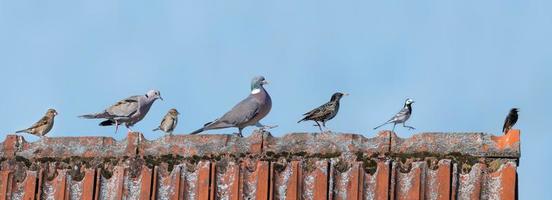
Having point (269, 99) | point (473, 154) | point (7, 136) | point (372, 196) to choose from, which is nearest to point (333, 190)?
point (372, 196)

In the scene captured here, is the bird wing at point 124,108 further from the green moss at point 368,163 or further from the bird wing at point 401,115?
the green moss at point 368,163

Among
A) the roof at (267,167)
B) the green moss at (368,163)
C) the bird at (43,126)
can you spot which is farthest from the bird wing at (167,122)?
the green moss at (368,163)

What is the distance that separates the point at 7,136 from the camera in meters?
15.1

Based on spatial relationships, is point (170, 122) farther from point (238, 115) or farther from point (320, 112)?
point (238, 115)

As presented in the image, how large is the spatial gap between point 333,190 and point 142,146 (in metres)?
2.25

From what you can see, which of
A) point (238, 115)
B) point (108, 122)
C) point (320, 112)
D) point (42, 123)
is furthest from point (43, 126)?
point (238, 115)

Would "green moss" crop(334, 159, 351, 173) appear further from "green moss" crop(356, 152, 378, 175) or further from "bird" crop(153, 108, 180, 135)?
"bird" crop(153, 108, 180, 135)

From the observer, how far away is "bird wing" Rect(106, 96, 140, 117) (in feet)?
67.2

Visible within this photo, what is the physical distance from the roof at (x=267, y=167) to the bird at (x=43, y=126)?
7.56m

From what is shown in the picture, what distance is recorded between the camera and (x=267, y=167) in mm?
13320

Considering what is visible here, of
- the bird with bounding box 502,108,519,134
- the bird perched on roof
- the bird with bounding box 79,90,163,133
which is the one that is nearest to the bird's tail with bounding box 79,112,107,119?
the bird with bounding box 79,90,163,133

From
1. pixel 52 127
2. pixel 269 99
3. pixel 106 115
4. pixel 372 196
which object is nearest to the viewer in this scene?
pixel 372 196

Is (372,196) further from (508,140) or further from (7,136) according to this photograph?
(7,136)

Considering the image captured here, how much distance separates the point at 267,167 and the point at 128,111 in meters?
7.45
